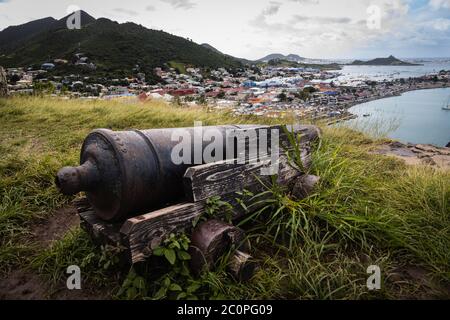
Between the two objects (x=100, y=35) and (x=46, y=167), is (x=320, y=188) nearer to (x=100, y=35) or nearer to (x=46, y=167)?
(x=46, y=167)

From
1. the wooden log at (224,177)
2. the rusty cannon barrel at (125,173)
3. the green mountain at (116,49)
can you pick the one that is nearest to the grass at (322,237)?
the wooden log at (224,177)

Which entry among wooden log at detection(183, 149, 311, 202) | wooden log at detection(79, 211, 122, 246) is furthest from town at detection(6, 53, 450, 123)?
wooden log at detection(79, 211, 122, 246)

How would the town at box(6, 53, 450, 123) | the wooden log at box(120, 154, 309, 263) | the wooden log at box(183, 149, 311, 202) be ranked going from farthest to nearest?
the town at box(6, 53, 450, 123) < the wooden log at box(183, 149, 311, 202) < the wooden log at box(120, 154, 309, 263)

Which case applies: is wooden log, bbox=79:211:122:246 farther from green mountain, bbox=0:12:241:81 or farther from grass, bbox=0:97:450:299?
green mountain, bbox=0:12:241:81

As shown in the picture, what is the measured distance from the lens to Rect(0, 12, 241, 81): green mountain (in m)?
47.8

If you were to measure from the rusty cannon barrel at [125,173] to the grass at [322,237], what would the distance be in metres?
0.36

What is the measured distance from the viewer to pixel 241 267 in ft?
6.04

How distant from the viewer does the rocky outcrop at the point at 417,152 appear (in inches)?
174

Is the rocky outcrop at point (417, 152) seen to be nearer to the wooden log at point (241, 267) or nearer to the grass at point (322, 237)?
the grass at point (322, 237)

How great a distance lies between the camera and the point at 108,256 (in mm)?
1936

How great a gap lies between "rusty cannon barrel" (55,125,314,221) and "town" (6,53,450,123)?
4.23m

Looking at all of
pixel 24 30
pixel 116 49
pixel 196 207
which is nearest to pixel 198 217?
pixel 196 207

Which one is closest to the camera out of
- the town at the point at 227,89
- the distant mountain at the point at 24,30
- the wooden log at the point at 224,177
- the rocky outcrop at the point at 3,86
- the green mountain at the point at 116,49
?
the wooden log at the point at 224,177
